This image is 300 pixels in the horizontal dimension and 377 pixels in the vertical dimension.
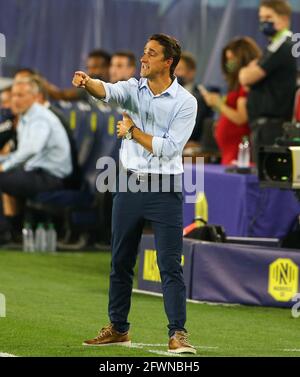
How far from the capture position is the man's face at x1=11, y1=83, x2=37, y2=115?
15438mm

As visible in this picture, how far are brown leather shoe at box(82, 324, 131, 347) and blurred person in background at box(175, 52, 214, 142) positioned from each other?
22.6 feet

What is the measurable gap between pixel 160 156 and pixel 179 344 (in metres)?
1.05

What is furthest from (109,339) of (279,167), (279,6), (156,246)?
(279,6)

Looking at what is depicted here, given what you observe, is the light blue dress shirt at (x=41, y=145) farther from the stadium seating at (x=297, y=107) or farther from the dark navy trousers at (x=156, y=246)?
the dark navy trousers at (x=156, y=246)

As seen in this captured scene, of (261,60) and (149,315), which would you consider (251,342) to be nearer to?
(149,315)

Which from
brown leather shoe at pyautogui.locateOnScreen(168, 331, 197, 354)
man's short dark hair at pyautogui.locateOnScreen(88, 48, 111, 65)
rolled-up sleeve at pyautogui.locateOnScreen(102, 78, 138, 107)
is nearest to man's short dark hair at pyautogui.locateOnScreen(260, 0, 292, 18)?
man's short dark hair at pyautogui.locateOnScreen(88, 48, 111, 65)

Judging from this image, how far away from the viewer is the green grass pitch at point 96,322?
27.6 ft

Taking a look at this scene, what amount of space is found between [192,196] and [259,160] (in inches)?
78.2

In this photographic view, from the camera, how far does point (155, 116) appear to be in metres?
8.20

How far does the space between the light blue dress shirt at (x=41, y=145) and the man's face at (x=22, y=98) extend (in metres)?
0.06

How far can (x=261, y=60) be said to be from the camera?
13055 millimetres

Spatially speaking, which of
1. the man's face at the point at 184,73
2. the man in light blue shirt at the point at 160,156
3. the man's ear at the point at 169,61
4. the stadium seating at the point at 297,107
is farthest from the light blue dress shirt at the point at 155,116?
the man's face at the point at 184,73

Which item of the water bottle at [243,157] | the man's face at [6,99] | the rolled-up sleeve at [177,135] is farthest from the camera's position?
→ the man's face at [6,99]

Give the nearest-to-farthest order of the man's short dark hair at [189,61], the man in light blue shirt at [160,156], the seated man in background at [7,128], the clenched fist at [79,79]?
the clenched fist at [79,79]
the man in light blue shirt at [160,156]
the man's short dark hair at [189,61]
the seated man in background at [7,128]
